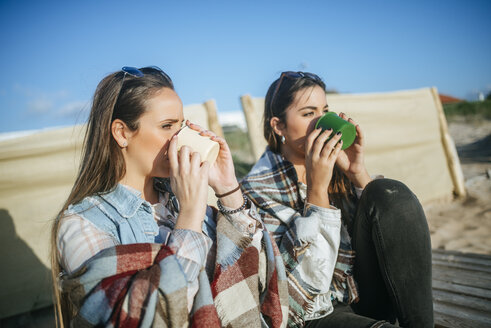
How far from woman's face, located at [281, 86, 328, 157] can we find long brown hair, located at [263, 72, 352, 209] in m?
0.04

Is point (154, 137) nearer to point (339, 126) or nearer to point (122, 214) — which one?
point (122, 214)

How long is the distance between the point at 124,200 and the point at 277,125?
1220 mm

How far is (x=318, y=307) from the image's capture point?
1.61 meters

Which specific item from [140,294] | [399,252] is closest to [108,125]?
[140,294]

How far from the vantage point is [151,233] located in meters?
1.47

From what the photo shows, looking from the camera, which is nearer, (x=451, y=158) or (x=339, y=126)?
(x=339, y=126)

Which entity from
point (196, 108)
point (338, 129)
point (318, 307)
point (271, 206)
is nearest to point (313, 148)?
point (338, 129)

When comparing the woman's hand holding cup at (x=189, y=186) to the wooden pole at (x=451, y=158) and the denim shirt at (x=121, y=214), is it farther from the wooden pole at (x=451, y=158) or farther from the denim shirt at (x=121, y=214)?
the wooden pole at (x=451, y=158)

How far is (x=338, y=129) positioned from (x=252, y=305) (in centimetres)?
103

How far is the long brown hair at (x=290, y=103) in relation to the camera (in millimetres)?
2129

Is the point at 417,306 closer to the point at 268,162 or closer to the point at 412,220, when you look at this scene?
the point at 412,220

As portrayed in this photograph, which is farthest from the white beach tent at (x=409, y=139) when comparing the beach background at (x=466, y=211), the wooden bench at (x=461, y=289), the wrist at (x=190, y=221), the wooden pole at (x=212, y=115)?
the wrist at (x=190, y=221)

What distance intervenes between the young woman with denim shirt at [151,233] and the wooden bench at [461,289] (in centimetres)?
119

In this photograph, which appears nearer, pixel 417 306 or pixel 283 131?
pixel 417 306
